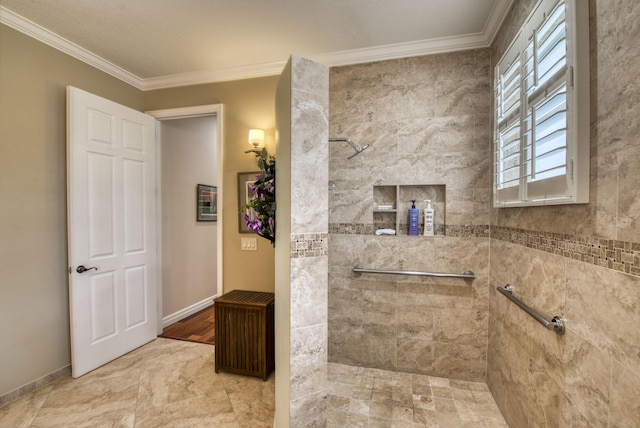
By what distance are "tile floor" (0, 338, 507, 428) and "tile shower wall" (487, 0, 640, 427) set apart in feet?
1.93

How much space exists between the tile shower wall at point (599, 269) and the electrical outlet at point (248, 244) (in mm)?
2146

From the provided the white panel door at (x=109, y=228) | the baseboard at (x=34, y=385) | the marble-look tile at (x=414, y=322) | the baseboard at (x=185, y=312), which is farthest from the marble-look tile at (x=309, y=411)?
the baseboard at (x=185, y=312)

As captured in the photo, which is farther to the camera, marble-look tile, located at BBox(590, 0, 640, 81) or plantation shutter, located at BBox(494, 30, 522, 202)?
plantation shutter, located at BBox(494, 30, 522, 202)

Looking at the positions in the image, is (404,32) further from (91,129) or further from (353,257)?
(91,129)

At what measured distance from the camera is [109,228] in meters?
2.44

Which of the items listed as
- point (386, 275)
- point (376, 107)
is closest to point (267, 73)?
point (376, 107)

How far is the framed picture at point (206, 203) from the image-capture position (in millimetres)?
3811

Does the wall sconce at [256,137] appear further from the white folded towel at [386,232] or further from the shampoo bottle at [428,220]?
the shampoo bottle at [428,220]

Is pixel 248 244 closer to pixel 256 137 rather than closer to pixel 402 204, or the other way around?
pixel 256 137

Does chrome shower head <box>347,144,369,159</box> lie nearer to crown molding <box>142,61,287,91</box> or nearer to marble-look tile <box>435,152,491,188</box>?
marble-look tile <box>435,152,491,188</box>

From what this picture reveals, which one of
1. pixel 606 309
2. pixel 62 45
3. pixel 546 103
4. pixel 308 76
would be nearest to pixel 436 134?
pixel 546 103

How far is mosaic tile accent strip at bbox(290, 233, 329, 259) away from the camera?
1.47 metres

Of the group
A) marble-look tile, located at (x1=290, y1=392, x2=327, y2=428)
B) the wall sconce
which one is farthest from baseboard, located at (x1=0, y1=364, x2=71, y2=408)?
the wall sconce

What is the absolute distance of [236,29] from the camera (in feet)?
6.74
